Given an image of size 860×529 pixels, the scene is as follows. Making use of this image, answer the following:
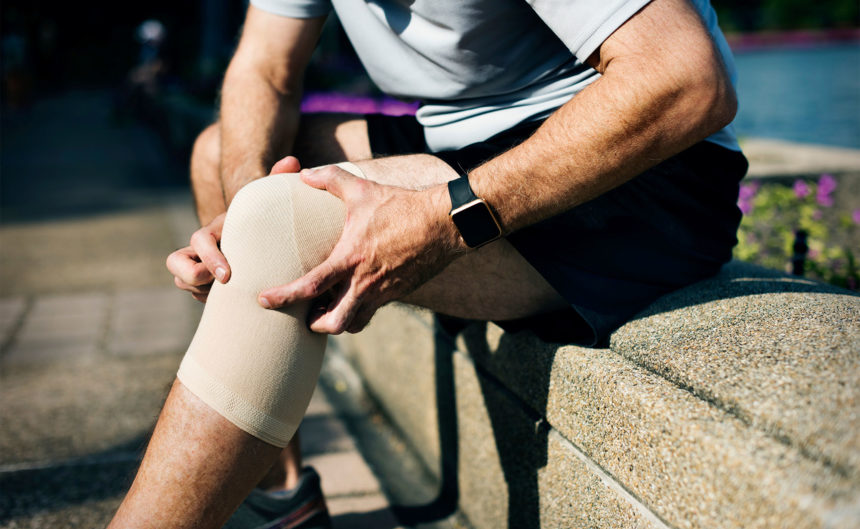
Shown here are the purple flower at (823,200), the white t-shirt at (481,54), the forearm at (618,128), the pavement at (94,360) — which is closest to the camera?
the forearm at (618,128)

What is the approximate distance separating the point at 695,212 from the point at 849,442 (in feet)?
2.27

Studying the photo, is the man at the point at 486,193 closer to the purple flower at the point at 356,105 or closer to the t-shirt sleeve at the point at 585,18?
the t-shirt sleeve at the point at 585,18

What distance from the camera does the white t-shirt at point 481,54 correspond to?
1.30 meters

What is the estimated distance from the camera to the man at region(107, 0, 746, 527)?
3.63ft

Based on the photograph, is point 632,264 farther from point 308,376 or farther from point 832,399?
point 308,376

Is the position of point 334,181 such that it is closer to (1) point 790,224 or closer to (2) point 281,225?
(2) point 281,225

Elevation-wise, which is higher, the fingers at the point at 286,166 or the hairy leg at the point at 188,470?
the fingers at the point at 286,166

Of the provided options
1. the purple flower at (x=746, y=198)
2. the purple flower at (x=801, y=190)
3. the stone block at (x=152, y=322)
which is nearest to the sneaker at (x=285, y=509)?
the stone block at (x=152, y=322)

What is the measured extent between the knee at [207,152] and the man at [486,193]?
0.02 metres

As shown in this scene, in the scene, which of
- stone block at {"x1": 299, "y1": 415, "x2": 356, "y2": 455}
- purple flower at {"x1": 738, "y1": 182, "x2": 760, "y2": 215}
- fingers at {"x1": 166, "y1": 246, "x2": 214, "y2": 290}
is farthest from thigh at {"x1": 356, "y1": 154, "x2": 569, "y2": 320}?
purple flower at {"x1": 738, "y1": 182, "x2": 760, "y2": 215}

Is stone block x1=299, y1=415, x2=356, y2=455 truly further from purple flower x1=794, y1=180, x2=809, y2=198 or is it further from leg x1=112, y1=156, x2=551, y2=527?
purple flower x1=794, y1=180, x2=809, y2=198

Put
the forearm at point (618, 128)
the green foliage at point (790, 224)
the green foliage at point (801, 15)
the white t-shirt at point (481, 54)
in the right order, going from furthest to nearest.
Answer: the green foliage at point (801, 15), the green foliage at point (790, 224), the white t-shirt at point (481, 54), the forearm at point (618, 128)

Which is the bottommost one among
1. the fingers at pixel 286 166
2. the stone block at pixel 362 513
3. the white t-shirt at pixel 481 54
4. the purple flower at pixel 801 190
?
the stone block at pixel 362 513

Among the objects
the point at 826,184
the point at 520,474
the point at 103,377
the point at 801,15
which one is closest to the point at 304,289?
the point at 520,474
